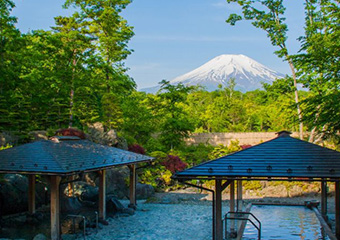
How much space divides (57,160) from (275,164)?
19.4 feet

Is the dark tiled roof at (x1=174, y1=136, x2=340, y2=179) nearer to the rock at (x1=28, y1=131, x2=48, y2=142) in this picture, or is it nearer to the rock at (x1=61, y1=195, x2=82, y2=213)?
the rock at (x1=61, y1=195, x2=82, y2=213)

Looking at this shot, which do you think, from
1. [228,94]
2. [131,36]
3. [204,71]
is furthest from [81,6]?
[204,71]

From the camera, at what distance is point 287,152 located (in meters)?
8.01

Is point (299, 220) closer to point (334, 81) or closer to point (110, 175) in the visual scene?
point (334, 81)

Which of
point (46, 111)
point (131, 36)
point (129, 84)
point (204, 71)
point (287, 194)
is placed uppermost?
point (204, 71)

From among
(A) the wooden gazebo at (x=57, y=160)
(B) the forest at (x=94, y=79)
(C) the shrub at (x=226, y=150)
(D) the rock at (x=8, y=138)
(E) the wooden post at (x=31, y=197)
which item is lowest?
(E) the wooden post at (x=31, y=197)

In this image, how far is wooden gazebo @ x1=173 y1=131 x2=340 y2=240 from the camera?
6981mm

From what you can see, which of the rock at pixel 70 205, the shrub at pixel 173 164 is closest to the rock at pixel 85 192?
the rock at pixel 70 205

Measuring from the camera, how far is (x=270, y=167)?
7.24 m

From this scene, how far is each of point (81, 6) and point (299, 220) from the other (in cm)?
2037

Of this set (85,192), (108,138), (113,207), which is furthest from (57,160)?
(108,138)

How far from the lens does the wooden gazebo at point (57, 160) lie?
29.0 ft

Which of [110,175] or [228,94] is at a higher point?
[228,94]

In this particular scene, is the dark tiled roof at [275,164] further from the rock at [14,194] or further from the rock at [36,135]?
the rock at [36,135]
